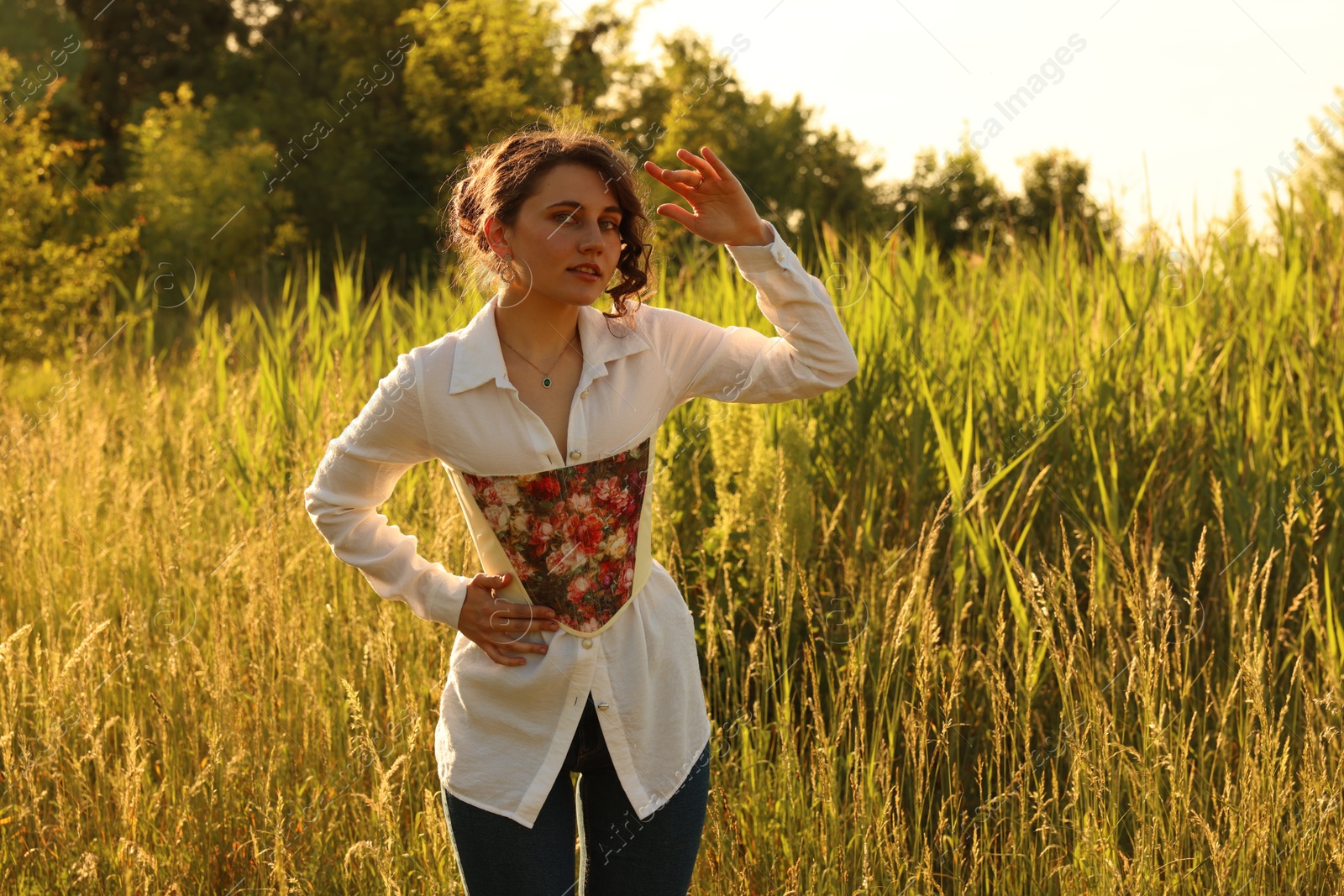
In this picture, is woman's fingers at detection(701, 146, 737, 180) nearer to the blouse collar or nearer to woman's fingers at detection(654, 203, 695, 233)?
woman's fingers at detection(654, 203, 695, 233)

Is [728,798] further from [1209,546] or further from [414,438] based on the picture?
[1209,546]

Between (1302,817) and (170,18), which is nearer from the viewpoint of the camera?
(1302,817)

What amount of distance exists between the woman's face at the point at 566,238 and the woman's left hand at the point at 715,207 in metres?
0.09

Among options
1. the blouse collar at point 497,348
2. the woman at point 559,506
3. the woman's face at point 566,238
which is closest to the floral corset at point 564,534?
the woman at point 559,506

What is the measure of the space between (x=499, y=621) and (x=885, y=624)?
1065mm

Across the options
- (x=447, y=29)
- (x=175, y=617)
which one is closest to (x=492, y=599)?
(x=175, y=617)

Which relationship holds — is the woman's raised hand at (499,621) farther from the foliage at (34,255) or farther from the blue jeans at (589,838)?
the foliage at (34,255)

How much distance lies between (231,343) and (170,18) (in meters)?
21.5

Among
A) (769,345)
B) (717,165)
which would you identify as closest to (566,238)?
(717,165)

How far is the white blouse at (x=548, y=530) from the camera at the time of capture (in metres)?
1.57

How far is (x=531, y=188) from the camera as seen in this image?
5.16 feet

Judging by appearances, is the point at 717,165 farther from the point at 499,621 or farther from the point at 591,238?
the point at 499,621

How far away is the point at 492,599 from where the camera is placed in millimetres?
1618

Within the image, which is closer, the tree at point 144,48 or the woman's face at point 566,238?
the woman's face at point 566,238
